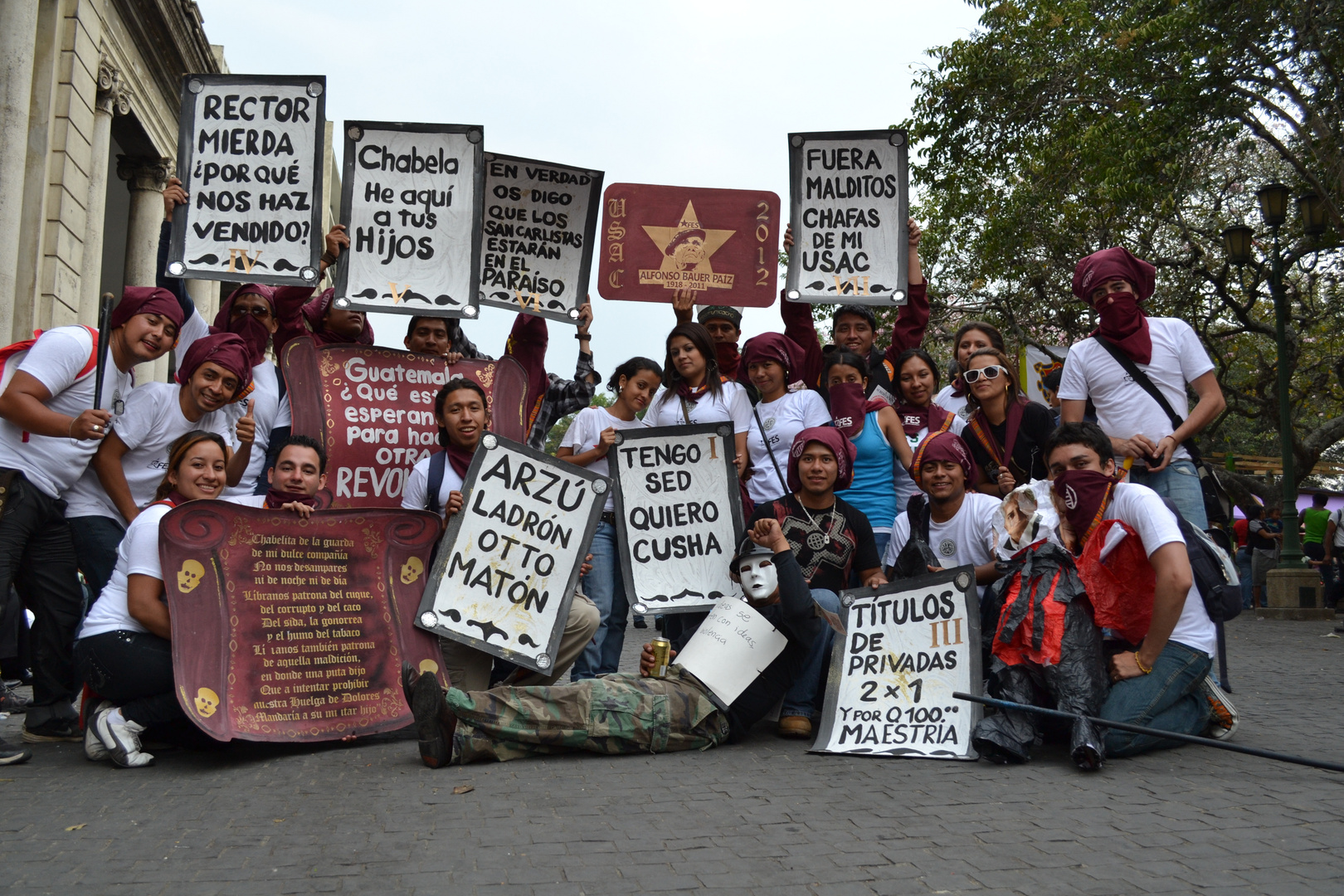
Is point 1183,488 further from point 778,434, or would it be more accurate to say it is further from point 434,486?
point 434,486

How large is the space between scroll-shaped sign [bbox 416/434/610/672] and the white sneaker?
1.31 metres

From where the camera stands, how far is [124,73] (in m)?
17.5

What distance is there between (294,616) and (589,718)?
1.50m

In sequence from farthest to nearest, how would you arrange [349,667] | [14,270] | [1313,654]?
[14,270] < [1313,654] < [349,667]

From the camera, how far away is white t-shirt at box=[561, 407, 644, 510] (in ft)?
21.2

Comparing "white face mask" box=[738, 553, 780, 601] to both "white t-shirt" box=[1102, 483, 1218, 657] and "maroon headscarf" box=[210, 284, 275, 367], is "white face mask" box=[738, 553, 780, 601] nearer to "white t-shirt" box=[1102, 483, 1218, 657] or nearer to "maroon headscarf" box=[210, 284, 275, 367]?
"white t-shirt" box=[1102, 483, 1218, 657]

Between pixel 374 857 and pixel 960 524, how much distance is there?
3443mm

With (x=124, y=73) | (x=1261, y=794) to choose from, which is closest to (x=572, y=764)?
(x=1261, y=794)

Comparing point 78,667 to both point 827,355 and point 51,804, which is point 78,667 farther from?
point 827,355

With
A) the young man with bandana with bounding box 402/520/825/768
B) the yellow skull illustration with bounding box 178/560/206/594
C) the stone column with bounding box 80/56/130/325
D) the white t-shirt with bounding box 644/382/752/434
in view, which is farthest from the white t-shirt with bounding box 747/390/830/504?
the stone column with bounding box 80/56/130/325

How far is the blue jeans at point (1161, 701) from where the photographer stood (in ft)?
15.8

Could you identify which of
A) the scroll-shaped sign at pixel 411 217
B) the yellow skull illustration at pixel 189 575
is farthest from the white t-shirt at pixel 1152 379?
the yellow skull illustration at pixel 189 575

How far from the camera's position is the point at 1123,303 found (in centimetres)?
587

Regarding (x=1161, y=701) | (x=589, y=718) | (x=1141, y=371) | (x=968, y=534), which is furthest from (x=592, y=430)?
(x=1161, y=701)
